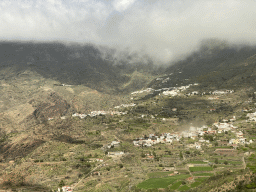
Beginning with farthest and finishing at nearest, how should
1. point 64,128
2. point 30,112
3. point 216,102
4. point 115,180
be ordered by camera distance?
1. point 30,112
2. point 216,102
3. point 64,128
4. point 115,180

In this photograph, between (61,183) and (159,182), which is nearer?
(159,182)

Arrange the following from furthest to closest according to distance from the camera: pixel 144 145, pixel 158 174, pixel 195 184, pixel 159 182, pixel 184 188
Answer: pixel 144 145 < pixel 158 174 < pixel 159 182 < pixel 195 184 < pixel 184 188

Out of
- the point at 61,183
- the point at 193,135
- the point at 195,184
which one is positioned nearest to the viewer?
the point at 195,184

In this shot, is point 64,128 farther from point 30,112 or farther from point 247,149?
point 247,149

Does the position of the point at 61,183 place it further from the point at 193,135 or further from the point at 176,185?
the point at 193,135

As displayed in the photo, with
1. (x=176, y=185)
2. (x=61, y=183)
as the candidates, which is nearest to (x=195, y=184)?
(x=176, y=185)

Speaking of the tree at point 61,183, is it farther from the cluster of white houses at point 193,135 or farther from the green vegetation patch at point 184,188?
the cluster of white houses at point 193,135

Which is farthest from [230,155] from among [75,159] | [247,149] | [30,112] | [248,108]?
[30,112]

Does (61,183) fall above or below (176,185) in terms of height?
above
